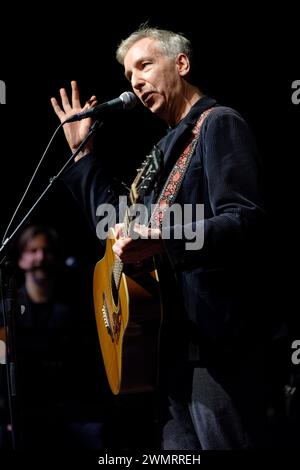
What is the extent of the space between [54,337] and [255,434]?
6.93ft

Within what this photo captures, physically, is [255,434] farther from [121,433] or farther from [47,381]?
[47,381]

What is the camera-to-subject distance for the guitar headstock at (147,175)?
5.78 ft

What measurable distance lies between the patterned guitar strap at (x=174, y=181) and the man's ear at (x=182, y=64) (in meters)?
0.28

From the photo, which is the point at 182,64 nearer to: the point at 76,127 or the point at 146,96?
the point at 146,96

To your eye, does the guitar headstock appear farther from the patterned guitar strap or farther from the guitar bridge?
the guitar bridge

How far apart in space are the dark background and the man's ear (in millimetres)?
1034

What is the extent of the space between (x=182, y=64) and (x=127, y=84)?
1.65 meters

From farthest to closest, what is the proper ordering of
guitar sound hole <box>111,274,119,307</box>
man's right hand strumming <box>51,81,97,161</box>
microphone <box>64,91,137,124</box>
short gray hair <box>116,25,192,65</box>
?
man's right hand strumming <box>51,81,97,161</box> → short gray hair <box>116,25,192,65</box> → microphone <box>64,91,137,124</box> → guitar sound hole <box>111,274,119,307</box>

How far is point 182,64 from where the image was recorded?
2061 mm

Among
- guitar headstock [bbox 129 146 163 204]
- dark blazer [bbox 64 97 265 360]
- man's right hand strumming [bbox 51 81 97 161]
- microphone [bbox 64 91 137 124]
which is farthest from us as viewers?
man's right hand strumming [bbox 51 81 97 161]

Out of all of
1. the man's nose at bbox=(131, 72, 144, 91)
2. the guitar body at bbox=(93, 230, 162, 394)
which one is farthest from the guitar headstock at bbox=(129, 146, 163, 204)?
the man's nose at bbox=(131, 72, 144, 91)

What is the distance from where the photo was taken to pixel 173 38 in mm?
2100

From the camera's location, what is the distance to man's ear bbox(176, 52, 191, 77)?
204 cm
